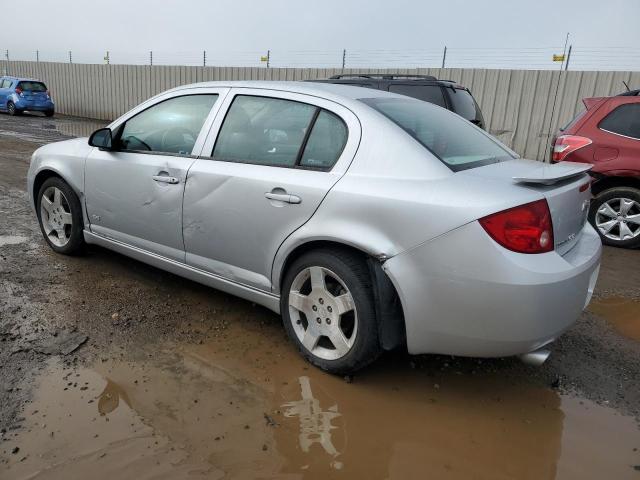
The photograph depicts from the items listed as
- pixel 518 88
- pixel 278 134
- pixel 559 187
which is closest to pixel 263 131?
pixel 278 134

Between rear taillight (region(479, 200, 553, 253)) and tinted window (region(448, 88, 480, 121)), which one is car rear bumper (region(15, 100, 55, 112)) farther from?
rear taillight (region(479, 200, 553, 253))

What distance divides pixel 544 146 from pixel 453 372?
10223 mm

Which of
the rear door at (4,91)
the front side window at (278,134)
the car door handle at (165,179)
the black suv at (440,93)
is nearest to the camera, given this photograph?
the front side window at (278,134)

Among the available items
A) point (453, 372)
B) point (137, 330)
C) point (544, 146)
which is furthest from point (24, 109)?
point (453, 372)

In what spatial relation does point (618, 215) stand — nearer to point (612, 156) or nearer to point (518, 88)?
point (612, 156)

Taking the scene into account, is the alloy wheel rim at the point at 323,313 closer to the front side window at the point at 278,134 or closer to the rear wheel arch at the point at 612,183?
the front side window at the point at 278,134

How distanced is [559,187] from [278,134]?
63.9 inches

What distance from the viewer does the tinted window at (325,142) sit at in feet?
9.75

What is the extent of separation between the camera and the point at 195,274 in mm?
3604

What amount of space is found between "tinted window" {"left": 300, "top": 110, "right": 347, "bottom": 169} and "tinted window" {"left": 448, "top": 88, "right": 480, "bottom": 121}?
4.35 metres

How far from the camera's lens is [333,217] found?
2.80 m

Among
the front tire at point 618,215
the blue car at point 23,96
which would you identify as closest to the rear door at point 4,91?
the blue car at point 23,96

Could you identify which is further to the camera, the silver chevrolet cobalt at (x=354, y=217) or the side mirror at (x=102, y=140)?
the side mirror at (x=102, y=140)

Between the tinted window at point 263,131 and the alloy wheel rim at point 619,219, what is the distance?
451 cm
